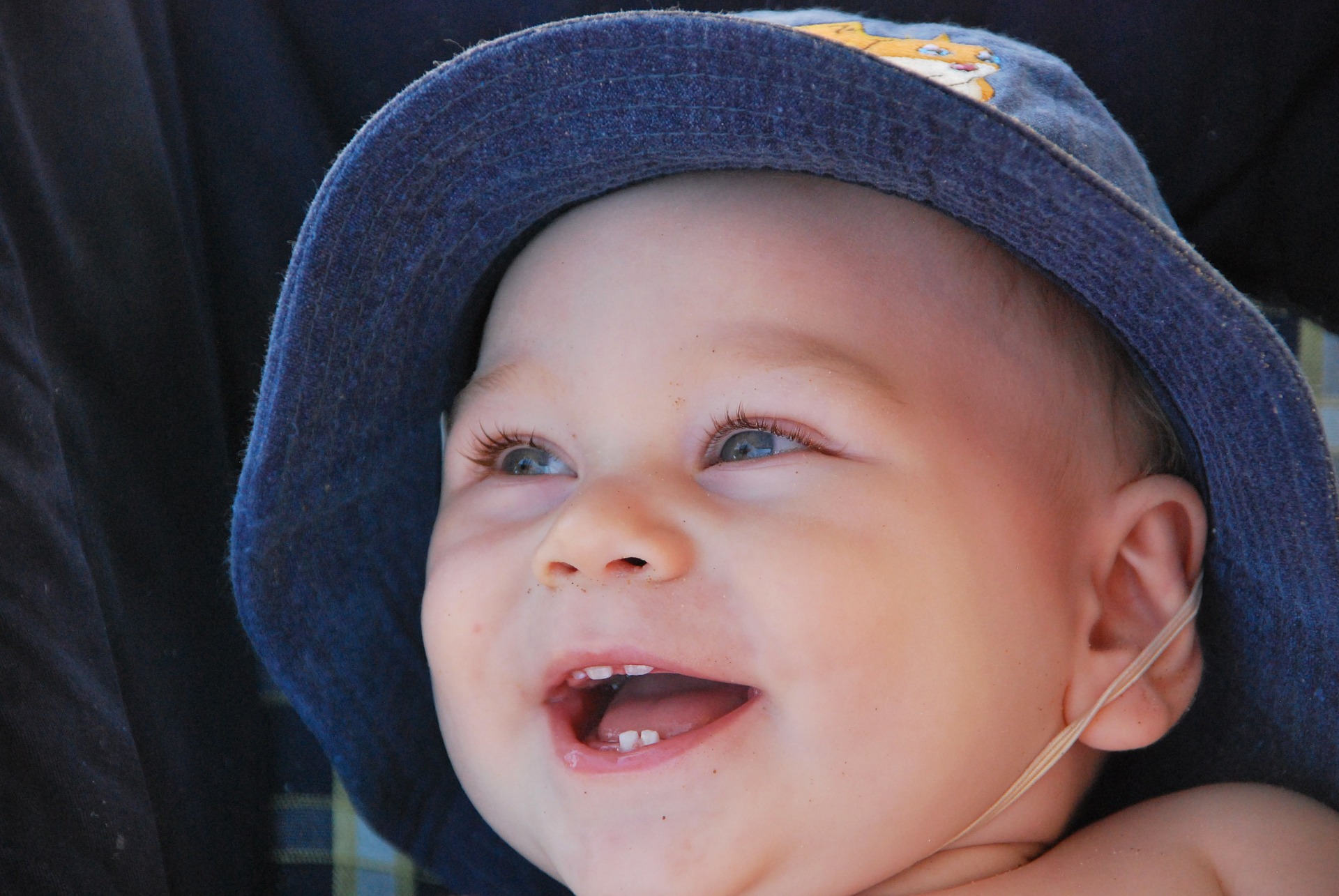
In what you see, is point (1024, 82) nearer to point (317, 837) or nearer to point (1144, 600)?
point (1144, 600)

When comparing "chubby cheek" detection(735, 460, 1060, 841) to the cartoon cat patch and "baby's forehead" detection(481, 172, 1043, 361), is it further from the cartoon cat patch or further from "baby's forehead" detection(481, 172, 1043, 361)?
the cartoon cat patch

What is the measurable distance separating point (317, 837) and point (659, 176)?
2.54ft

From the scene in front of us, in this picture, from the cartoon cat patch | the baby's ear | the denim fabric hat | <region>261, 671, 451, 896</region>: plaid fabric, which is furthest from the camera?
<region>261, 671, 451, 896</region>: plaid fabric

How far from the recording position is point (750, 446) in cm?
98

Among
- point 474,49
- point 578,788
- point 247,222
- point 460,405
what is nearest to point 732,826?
point 578,788

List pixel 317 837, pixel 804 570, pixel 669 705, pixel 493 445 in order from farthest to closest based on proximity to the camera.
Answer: pixel 317 837
pixel 493 445
pixel 669 705
pixel 804 570

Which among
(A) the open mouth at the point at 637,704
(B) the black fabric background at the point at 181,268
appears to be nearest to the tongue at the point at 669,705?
(A) the open mouth at the point at 637,704

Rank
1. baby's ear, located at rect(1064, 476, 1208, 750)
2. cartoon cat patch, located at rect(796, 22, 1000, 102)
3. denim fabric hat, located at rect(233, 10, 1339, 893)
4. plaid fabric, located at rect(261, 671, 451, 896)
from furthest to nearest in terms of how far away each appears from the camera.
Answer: plaid fabric, located at rect(261, 671, 451, 896)
baby's ear, located at rect(1064, 476, 1208, 750)
cartoon cat patch, located at rect(796, 22, 1000, 102)
denim fabric hat, located at rect(233, 10, 1339, 893)

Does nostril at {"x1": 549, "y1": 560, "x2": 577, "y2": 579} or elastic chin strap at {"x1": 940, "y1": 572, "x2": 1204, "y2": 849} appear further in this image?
elastic chin strap at {"x1": 940, "y1": 572, "x2": 1204, "y2": 849}

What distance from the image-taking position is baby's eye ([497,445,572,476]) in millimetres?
1130

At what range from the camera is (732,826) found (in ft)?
2.96

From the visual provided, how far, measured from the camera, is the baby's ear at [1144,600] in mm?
1049

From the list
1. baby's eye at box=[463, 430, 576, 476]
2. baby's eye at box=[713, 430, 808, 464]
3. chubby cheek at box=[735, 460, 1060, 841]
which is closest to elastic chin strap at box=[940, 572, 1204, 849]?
chubby cheek at box=[735, 460, 1060, 841]


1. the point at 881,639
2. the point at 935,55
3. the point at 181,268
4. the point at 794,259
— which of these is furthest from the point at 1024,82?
the point at 181,268
